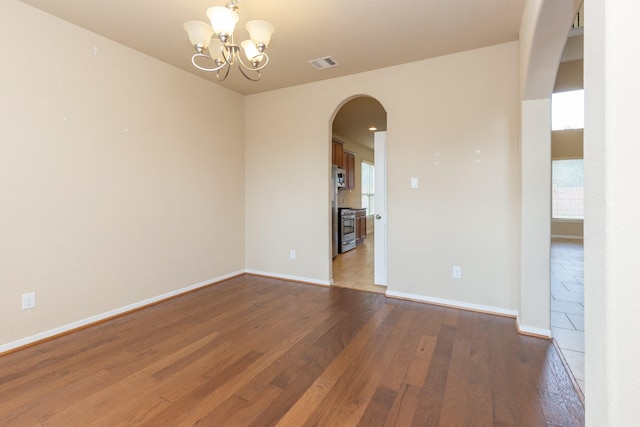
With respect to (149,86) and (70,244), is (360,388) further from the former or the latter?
(149,86)

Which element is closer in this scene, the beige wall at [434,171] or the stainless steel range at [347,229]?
the beige wall at [434,171]

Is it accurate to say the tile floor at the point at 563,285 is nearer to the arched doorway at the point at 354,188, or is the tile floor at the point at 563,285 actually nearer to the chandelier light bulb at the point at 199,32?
the arched doorway at the point at 354,188

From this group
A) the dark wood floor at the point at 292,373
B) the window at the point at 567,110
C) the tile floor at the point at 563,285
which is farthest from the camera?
the window at the point at 567,110

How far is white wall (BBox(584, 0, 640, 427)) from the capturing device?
1.99 feet

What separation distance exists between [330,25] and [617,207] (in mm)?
2670

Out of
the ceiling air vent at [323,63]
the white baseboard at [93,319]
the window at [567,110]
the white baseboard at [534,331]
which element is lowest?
the white baseboard at [534,331]

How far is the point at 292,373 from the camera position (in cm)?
203

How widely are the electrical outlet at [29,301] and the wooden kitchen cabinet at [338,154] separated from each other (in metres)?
5.13

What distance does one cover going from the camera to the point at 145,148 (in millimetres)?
3258

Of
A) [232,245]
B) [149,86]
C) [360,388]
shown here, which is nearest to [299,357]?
[360,388]

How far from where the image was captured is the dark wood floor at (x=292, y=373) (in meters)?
1.64

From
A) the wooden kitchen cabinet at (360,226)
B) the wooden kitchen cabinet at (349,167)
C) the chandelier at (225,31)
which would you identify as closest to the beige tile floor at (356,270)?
the wooden kitchen cabinet at (360,226)

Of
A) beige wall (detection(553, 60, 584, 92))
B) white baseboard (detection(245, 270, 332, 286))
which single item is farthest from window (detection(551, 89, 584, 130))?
white baseboard (detection(245, 270, 332, 286))

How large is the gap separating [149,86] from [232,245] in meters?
2.22
